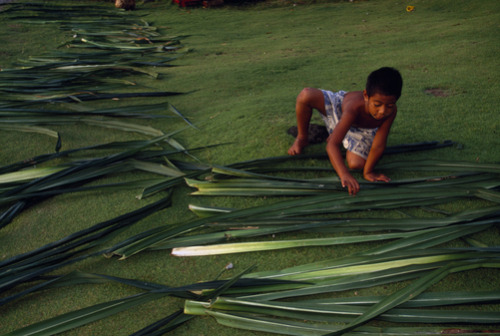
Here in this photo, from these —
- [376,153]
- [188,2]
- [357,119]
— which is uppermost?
[188,2]

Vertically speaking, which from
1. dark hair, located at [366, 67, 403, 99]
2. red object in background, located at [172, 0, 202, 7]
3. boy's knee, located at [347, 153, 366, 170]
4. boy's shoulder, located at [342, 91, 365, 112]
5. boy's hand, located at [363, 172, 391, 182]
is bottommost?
boy's hand, located at [363, 172, 391, 182]

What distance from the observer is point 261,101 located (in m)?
2.83

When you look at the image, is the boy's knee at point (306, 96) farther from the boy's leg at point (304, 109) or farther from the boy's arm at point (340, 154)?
the boy's arm at point (340, 154)

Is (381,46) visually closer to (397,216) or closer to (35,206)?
(397,216)

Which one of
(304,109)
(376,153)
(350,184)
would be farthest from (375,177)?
(304,109)

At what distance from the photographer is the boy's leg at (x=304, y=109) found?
2.14 m

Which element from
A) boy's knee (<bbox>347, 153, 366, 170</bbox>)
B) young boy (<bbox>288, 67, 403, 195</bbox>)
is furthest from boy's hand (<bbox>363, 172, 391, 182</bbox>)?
boy's knee (<bbox>347, 153, 366, 170</bbox>)

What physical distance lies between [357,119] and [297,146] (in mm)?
357

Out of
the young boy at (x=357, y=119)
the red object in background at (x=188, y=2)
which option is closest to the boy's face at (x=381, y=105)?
the young boy at (x=357, y=119)

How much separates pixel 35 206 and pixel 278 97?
1.76m

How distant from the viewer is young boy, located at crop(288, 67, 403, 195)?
1.73 metres

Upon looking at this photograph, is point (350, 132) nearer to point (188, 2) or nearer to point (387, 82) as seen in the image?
point (387, 82)

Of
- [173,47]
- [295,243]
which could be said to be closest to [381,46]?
[173,47]

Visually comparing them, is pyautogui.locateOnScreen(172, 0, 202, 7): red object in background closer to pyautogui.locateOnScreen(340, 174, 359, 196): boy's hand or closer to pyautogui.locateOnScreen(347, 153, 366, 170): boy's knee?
pyautogui.locateOnScreen(347, 153, 366, 170): boy's knee
